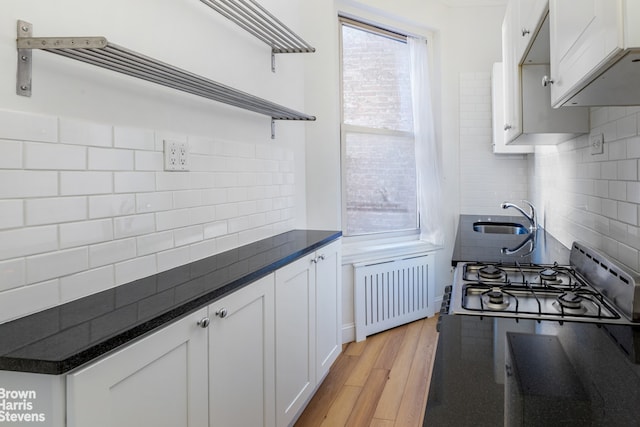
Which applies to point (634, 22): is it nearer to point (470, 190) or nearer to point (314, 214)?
point (314, 214)

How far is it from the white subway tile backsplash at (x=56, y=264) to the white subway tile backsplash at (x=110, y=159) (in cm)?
26

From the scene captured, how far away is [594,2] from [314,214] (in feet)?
8.20

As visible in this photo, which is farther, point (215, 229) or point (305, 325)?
point (305, 325)

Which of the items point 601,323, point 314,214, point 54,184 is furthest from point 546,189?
point 54,184

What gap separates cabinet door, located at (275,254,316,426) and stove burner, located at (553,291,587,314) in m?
1.07

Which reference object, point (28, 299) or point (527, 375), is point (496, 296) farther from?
point (28, 299)

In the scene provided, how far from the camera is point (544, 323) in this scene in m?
1.22

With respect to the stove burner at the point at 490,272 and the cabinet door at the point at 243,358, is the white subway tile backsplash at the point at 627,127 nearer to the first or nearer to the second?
the stove burner at the point at 490,272

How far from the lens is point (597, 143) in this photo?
6.15ft

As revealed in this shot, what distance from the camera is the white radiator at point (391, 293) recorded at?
3537 mm

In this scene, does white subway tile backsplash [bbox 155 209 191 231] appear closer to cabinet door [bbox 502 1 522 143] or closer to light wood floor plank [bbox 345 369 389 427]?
light wood floor plank [bbox 345 369 389 427]

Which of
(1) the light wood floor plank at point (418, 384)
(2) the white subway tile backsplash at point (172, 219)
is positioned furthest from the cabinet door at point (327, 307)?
(2) the white subway tile backsplash at point (172, 219)

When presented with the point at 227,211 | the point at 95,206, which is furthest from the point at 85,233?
the point at 227,211

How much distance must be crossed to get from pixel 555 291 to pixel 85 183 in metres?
1.52
